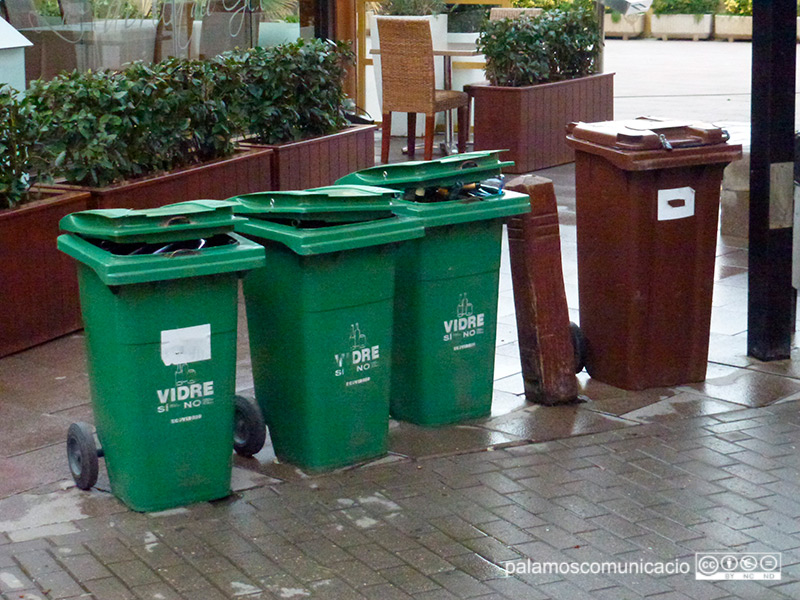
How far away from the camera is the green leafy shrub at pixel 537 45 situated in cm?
1149

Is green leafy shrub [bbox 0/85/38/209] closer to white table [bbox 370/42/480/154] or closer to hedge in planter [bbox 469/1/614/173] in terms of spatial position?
hedge in planter [bbox 469/1/614/173]

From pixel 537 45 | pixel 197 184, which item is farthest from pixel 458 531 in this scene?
pixel 537 45

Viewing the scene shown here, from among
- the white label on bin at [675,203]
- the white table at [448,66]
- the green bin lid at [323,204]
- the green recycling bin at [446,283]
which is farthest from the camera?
the white table at [448,66]

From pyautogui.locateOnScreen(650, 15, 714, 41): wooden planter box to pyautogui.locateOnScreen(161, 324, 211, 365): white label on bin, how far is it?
95.3 ft

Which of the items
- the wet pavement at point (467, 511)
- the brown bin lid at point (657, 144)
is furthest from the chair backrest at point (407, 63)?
the wet pavement at point (467, 511)

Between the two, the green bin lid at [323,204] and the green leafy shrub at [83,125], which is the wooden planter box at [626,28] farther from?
the green bin lid at [323,204]

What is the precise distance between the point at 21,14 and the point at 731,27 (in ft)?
82.2

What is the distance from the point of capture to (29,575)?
395 centimetres

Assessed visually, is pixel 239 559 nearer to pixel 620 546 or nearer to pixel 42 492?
pixel 42 492

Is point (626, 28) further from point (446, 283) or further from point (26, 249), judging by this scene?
point (446, 283)

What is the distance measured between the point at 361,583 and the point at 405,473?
94 cm

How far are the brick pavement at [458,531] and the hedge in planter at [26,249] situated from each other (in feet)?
6.61

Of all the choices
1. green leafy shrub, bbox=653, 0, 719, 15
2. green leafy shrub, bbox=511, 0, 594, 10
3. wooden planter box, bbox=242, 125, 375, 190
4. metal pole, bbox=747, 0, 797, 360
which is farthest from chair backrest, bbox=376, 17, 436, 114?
green leafy shrub, bbox=653, 0, 719, 15

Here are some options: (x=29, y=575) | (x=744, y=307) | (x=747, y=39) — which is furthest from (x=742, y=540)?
(x=747, y=39)
